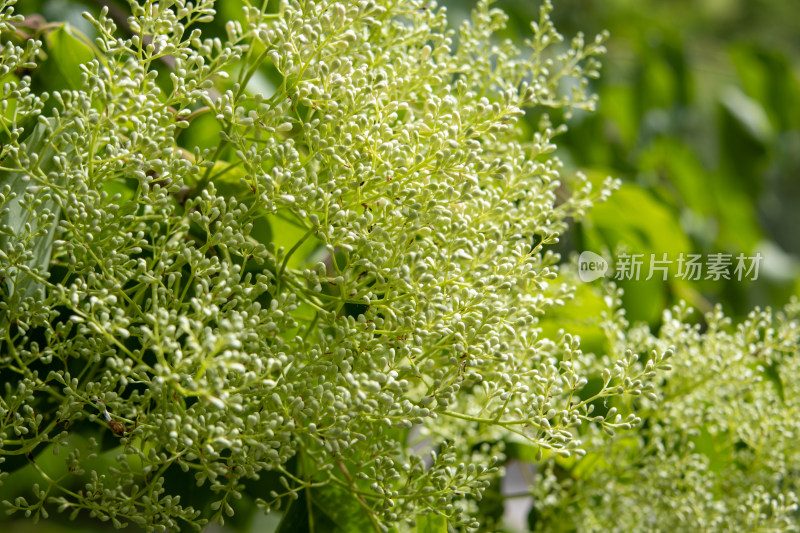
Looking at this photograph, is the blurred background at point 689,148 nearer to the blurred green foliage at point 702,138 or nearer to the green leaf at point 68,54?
the blurred green foliage at point 702,138

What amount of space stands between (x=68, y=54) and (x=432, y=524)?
0.60 meters

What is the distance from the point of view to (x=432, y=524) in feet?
2.35

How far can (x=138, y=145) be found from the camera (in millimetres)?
560

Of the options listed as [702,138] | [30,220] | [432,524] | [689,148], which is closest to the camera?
[30,220]

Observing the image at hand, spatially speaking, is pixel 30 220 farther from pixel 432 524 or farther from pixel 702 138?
pixel 702 138

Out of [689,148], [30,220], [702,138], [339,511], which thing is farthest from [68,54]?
[702,138]

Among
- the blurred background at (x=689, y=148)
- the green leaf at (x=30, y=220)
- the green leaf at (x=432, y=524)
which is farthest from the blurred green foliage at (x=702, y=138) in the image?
the green leaf at (x=30, y=220)

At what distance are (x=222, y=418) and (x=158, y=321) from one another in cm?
10

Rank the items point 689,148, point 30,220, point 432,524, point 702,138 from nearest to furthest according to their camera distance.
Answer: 1. point 30,220
2. point 432,524
3. point 689,148
4. point 702,138

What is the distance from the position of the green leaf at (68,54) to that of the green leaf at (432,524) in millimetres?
560

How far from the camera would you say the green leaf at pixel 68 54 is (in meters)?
0.75

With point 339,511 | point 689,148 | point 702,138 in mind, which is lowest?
point 339,511

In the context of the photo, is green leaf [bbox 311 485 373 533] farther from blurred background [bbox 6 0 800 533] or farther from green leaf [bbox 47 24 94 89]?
blurred background [bbox 6 0 800 533]

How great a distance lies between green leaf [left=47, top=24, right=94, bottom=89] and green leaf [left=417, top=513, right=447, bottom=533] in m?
0.56
